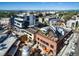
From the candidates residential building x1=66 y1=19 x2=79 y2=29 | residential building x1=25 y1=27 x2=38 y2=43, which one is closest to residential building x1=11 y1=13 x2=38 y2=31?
residential building x1=25 y1=27 x2=38 y2=43

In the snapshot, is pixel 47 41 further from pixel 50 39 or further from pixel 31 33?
pixel 31 33

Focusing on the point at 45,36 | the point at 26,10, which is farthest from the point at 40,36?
the point at 26,10

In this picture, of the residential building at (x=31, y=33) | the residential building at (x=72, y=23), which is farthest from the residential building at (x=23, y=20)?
the residential building at (x=72, y=23)

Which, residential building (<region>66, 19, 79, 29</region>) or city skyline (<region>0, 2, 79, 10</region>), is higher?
city skyline (<region>0, 2, 79, 10</region>)

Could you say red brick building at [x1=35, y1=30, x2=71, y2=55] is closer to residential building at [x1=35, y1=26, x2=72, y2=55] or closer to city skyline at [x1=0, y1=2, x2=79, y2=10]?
residential building at [x1=35, y1=26, x2=72, y2=55]

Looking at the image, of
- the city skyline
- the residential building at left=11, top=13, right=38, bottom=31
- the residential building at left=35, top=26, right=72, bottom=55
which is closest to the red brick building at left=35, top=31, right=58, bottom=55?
the residential building at left=35, top=26, right=72, bottom=55

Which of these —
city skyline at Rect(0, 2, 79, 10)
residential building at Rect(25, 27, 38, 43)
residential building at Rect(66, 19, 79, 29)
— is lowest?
residential building at Rect(25, 27, 38, 43)

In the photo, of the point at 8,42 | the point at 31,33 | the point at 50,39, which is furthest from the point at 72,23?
the point at 8,42

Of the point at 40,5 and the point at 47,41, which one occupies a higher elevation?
the point at 40,5

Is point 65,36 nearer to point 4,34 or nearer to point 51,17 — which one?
point 51,17

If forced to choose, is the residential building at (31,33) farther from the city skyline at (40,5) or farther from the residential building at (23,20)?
the city skyline at (40,5)
